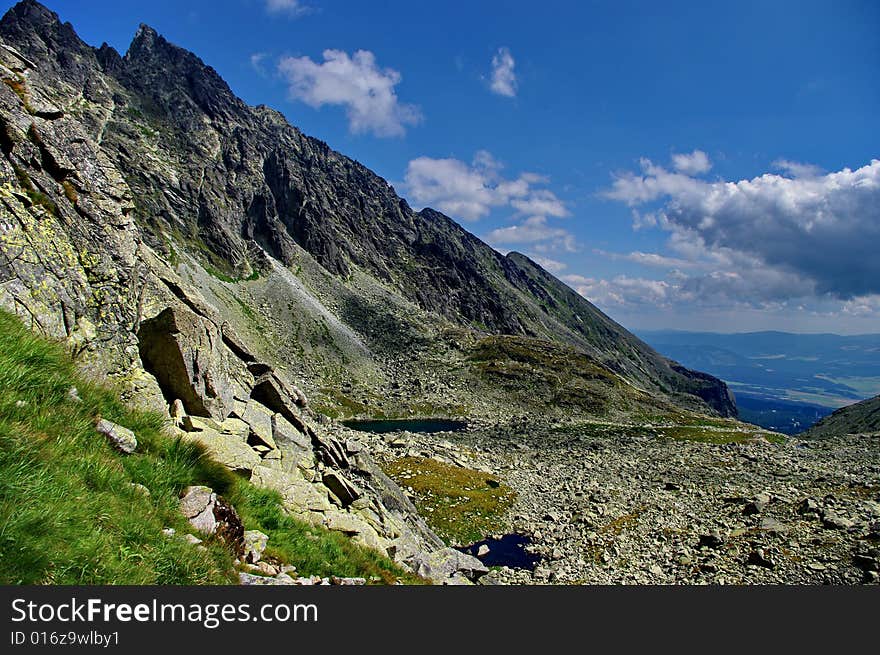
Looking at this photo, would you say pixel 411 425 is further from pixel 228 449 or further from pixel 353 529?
pixel 228 449

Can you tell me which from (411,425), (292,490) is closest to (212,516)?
(292,490)

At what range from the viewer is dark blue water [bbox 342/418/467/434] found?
83625 millimetres

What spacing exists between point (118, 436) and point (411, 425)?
83656mm

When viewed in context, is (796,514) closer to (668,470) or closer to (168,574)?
(668,470)

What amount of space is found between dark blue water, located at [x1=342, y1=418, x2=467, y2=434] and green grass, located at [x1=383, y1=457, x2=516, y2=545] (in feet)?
106

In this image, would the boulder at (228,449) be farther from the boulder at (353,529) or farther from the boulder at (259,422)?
the boulder at (353,529)

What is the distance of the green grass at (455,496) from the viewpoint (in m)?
35.7

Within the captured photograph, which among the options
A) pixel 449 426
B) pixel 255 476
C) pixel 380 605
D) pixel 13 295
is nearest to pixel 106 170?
pixel 13 295

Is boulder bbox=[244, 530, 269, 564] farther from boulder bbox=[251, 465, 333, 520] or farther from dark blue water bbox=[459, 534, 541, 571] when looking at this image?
dark blue water bbox=[459, 534, 541, 571]

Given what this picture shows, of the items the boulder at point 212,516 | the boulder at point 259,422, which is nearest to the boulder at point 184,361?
the boulder at point 259,422

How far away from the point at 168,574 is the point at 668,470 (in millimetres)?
57768

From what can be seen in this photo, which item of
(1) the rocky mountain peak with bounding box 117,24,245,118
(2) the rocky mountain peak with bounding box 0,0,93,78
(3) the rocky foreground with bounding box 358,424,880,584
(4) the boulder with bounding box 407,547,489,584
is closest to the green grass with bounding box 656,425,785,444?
(3) the rocky foreground with bounding box 358,424,880,584

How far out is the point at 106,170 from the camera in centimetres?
1753

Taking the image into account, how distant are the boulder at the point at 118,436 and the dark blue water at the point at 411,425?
75144 mm
